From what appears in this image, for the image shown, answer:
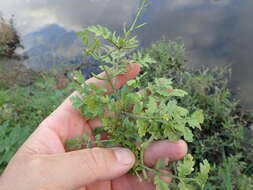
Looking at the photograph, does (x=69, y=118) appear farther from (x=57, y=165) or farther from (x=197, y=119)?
(x=197, y=119)

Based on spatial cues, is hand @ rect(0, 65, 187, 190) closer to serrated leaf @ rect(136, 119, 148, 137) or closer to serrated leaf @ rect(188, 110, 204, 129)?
serrated leaf @ rect(136, 119, 148, 137)

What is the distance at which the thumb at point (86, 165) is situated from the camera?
1.07 m

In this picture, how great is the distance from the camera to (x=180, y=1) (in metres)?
5.28

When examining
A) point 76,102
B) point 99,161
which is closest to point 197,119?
point 99,161

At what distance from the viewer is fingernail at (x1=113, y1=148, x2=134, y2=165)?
3.76 ft

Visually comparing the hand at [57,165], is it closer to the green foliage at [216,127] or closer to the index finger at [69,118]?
the index finger at [69,118]

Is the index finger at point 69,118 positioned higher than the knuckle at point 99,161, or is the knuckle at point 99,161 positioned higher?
the index finger at point 69,118

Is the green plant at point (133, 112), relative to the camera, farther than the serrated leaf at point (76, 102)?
No

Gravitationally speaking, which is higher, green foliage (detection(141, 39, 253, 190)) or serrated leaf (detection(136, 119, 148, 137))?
serrated leaf (detection(136, 119, 148, 137))

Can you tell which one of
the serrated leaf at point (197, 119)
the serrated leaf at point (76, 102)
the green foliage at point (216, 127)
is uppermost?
the serrated leaf at point (76, 102)

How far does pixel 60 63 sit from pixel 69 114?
3.84 meters

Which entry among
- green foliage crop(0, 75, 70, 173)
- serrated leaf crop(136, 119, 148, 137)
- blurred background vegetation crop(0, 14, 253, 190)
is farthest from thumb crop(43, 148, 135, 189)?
green foliage crop(0, 75, 70, 173)

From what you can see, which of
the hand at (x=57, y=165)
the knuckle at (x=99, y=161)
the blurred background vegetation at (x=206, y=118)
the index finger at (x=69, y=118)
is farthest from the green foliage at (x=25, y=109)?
the knuckle at (x=99, y=161)

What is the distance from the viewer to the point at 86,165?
3.60ft
